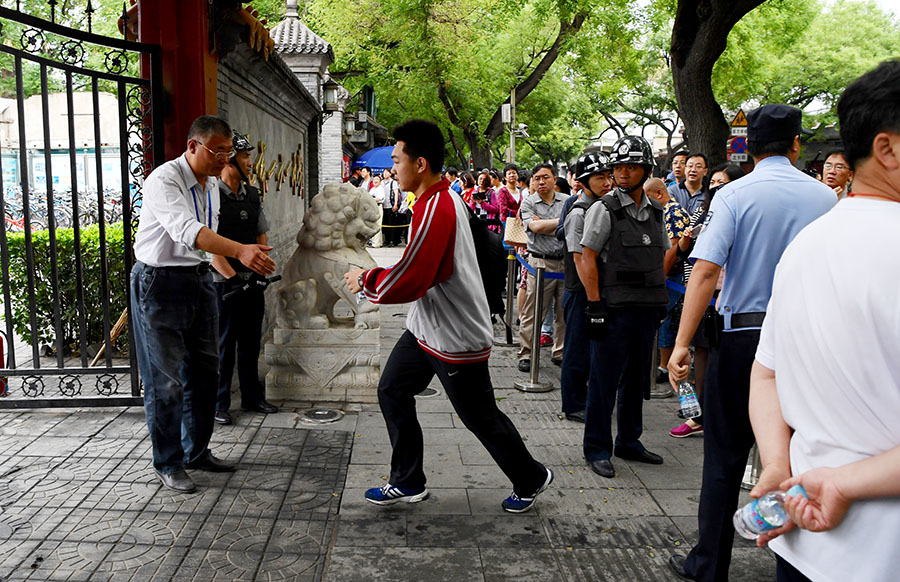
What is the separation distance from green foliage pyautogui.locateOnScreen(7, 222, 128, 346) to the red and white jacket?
4.67m

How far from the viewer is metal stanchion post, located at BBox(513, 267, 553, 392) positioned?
6875mm

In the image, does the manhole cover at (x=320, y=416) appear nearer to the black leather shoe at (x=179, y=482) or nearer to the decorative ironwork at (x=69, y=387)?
the black leather shoe at (x=179, y=482)

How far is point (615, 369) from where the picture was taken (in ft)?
15.5

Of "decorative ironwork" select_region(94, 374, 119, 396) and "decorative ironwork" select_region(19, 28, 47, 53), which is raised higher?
"decorative ironwork" select_region(19, 28, 47, 53)

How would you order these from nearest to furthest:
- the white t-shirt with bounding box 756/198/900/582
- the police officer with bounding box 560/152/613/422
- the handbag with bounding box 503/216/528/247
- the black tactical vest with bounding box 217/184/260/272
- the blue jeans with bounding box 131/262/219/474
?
the white t-shirt with bounding box 756/198/900/582 → the blue jeans with bounding box 131/262/219/474 → the black tactical vest with bounding box 217/184/260/272 → the police officer with bounding box 560/152/613/422 → the handbag with bounding box 503/216/528/247

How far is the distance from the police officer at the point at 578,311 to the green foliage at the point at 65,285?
4364 mm

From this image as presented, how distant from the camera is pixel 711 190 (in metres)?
6.39

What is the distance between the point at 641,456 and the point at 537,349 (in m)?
2.08

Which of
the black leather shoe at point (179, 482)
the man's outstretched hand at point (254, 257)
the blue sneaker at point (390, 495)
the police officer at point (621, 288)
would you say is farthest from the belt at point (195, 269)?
the police officer at point (621, 288)

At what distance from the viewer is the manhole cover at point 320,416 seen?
5.79 meters

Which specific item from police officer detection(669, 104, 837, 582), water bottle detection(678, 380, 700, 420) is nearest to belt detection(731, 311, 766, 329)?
police officer detection(669, 104, 837, 582)

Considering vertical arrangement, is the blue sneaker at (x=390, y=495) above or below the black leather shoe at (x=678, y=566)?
above

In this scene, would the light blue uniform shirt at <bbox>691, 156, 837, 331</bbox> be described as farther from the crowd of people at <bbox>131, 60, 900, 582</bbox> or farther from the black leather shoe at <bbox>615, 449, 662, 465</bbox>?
the black leather shoe at <bbox>615, 449, 662, 465</bbox>

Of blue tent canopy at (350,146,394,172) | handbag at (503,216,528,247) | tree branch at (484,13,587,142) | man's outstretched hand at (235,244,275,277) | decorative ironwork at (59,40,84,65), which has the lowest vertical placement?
man's outstretched hand at (235,244,275,277)
